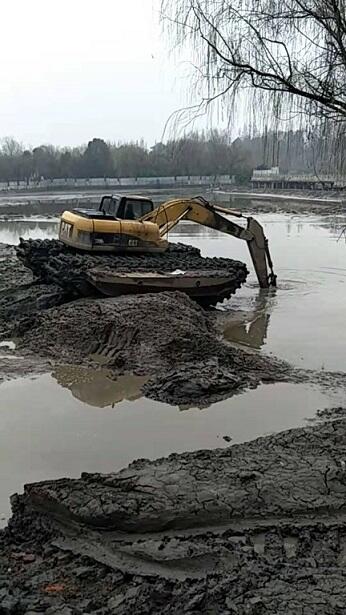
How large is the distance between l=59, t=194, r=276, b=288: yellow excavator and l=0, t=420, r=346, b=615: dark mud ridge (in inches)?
338

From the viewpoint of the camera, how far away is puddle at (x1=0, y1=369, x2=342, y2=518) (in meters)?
6.88

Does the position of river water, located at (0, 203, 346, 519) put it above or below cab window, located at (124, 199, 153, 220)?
below

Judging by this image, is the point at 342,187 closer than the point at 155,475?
No

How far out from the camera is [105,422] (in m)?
8.18

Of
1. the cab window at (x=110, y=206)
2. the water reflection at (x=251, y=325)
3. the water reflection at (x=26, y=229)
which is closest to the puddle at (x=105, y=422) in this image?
the water reflection at (x=251, y=325)

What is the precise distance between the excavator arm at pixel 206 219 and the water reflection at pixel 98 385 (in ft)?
18.9

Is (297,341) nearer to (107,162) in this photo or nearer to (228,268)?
(228,268)

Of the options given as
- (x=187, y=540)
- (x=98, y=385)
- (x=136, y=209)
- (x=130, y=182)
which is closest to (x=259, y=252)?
(x=136, y=209)

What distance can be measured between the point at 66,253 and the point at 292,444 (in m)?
8.94

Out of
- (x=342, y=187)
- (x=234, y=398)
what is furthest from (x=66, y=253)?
(x=342, y=187)

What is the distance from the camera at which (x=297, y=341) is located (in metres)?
12.0

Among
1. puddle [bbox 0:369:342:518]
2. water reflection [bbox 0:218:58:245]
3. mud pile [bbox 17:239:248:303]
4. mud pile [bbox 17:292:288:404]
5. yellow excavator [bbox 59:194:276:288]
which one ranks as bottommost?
water reflection [bbox 0:218:58:245]

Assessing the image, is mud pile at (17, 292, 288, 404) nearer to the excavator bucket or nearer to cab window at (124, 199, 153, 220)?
cab window at (124, 199, 153, 220)

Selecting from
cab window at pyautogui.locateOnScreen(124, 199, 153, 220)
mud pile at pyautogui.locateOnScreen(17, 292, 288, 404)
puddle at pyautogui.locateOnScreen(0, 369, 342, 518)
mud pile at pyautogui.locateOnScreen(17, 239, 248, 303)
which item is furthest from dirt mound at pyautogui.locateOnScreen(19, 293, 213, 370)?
cab window at pyautogui.locateOnScreen(124, 199, 153, 220)
